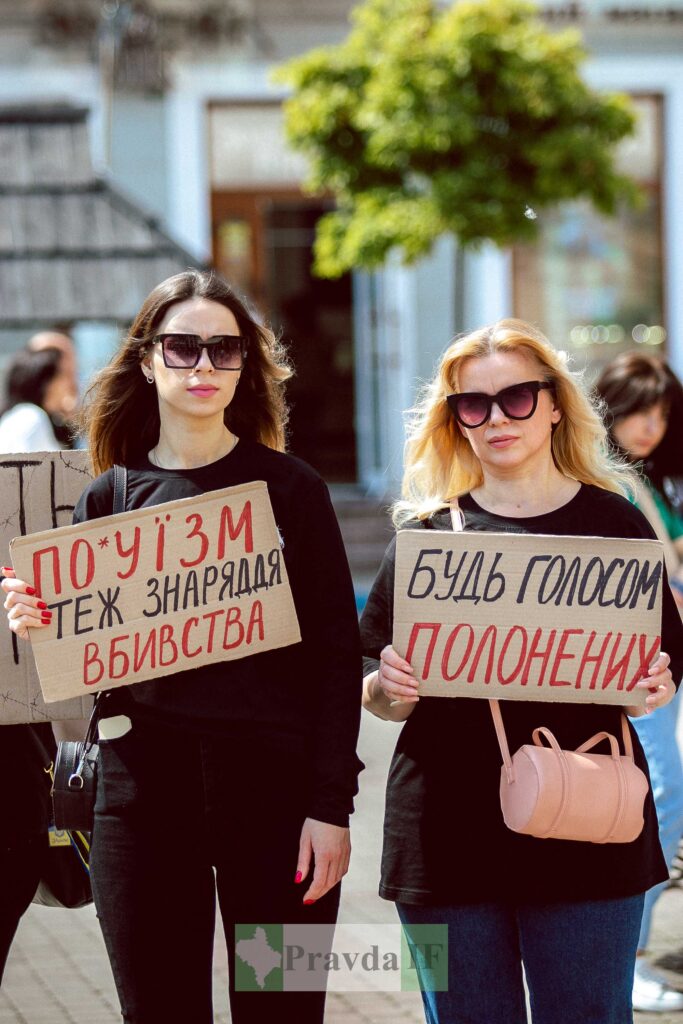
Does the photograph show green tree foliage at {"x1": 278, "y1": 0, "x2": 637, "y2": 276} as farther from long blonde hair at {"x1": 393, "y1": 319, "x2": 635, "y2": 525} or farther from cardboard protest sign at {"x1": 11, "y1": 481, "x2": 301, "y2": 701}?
cardboard protest sign at {"x1": 11, "y1": 481, "x2": 301, "y2": 701}

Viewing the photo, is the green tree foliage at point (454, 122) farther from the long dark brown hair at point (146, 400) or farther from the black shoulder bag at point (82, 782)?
the black shoulder bag at point (82, 782)

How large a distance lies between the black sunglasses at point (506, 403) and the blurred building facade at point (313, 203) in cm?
1026

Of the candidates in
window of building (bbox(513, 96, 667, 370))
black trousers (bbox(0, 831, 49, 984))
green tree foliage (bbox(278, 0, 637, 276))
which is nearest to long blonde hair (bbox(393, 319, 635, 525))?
black trousers (bbox(0, 831, 49, 984))

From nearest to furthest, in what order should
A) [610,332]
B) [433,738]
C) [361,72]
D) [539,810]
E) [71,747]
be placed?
[539,810], [433,738], [71,747], [361,72], [610,332]

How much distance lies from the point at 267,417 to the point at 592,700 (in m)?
0.85

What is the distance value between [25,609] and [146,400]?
50 centimetres

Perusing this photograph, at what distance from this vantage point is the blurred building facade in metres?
13.2

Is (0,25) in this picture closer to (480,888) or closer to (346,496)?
(346,496)

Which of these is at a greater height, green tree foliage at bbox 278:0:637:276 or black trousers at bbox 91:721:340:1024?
green tree foliage at bbox 278:0:637:276

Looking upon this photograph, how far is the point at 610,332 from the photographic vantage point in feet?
46.1

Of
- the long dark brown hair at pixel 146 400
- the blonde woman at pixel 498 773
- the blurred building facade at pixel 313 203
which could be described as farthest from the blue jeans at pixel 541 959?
the blurred building facade at pixel 313 203

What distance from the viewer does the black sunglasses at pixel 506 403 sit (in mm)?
2693

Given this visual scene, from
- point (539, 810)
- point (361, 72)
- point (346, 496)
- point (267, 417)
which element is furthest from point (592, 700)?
point (346, 496)

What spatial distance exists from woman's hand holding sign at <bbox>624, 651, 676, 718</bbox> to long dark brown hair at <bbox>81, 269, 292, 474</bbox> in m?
0.84
